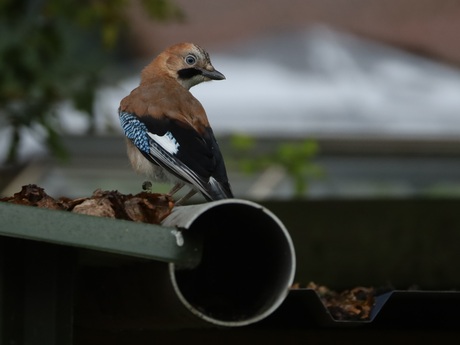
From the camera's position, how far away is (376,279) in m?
6.06

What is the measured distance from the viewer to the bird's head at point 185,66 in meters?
5.14

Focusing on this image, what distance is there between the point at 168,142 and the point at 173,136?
25 millimetres

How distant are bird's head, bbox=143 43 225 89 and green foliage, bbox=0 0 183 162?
2563 mm

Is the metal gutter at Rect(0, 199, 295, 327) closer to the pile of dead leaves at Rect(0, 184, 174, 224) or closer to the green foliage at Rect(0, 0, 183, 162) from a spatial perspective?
the pile of dead leaves at Rect(0, 184, 174, 224)

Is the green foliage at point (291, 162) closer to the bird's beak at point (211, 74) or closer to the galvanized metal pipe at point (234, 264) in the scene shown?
the bird's beak at point (211, 74)

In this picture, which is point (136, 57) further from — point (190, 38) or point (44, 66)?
point (44, 66)

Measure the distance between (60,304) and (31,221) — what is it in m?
0.28

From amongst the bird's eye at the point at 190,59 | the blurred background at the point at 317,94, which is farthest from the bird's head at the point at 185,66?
the blurred background at the point at 317,94

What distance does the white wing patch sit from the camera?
159 inches

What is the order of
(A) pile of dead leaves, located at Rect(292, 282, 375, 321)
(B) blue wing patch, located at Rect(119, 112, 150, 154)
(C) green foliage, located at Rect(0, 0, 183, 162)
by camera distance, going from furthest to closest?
(C) green foliage, located at Rect(0, 0, 183, 162) < (B) blue wing patch, located at Rect(119, 112, 150, 154) < (A) pile of dead leaves, located at Rect(292, 282, 375, 321)

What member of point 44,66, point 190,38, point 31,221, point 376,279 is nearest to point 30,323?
point 31,221

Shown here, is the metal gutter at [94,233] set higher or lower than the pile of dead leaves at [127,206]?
higher

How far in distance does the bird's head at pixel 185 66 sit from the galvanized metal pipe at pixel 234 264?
A: 2.48 metres

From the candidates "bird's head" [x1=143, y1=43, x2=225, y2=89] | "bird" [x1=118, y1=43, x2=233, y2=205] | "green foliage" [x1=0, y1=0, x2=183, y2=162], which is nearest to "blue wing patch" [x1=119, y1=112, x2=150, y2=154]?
"bird" [x1=118, y1=43, x2=233, y2=205]
